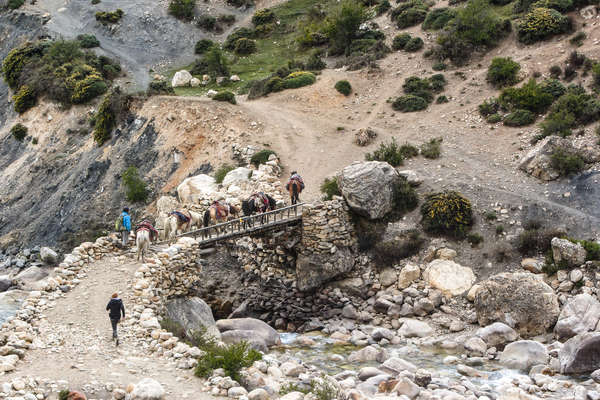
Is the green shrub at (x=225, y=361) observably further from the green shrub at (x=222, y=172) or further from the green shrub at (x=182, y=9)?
the green shrub at (x=182, y=9)

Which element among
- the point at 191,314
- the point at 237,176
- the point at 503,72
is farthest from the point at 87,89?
the point at 191,314

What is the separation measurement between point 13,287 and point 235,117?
21325 millimetres

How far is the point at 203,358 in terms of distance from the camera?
16.3m

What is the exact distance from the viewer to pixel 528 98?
125 ft

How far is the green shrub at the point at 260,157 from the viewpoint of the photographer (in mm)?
36656

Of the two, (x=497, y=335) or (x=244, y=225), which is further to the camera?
(x=244, y=225)

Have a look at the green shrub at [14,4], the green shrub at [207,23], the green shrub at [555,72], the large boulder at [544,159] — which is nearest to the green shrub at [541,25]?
the green shrub at [555,72]

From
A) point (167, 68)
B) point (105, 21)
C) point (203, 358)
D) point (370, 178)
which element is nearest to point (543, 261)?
point (370, 178)

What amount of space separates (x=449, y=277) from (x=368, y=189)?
631 centimetres

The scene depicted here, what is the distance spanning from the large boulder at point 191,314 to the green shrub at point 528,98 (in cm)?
2723

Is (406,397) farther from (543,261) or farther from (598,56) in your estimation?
(598,56)

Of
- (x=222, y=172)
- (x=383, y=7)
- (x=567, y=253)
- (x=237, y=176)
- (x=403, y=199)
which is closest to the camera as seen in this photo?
(x=567, y=253)

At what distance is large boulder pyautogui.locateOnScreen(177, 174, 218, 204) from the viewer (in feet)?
113

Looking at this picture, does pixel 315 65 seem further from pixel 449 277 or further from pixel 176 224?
pixel 449 277
